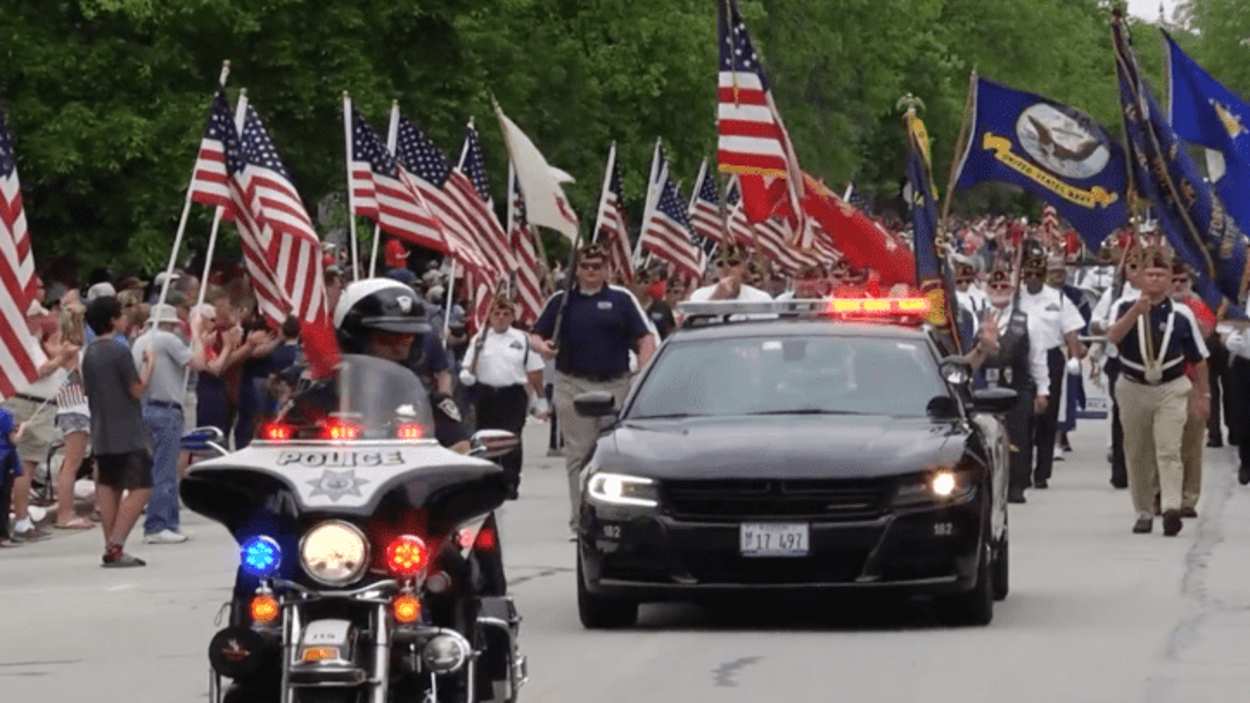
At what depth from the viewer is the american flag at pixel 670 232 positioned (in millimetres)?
36219

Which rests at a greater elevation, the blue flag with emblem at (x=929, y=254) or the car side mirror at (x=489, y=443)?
the car side mirror at (x=489, y=443)

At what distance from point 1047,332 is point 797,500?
460 inches

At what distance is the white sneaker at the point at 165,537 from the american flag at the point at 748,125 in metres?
6.62

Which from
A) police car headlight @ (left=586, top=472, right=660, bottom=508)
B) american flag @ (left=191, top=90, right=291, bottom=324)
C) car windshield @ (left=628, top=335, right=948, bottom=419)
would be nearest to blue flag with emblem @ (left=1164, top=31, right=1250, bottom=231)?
american flag @ (left=191, top=90, right=291, bottom=324)

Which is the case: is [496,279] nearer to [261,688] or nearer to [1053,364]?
[1053,364]

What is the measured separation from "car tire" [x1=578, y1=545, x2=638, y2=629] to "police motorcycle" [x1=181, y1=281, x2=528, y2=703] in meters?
5.40

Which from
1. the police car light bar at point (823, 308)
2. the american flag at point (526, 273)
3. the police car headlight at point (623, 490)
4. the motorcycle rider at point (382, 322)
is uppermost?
the motorcycle rider at point (382, 322)

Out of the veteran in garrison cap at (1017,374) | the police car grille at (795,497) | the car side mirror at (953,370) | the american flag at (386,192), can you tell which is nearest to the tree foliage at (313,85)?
the american flag at (386,192)

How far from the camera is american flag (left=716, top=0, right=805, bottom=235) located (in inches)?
1059

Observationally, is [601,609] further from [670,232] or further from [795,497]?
[670,232]

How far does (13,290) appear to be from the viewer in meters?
16.8

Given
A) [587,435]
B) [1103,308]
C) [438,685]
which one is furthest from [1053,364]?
[438,685]

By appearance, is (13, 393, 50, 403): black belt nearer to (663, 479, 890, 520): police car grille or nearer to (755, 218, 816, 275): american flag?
(663, 479, 890, 520): police car grille

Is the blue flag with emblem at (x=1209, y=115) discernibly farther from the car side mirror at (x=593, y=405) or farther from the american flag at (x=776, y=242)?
the american flag at (x=776, y=242)
